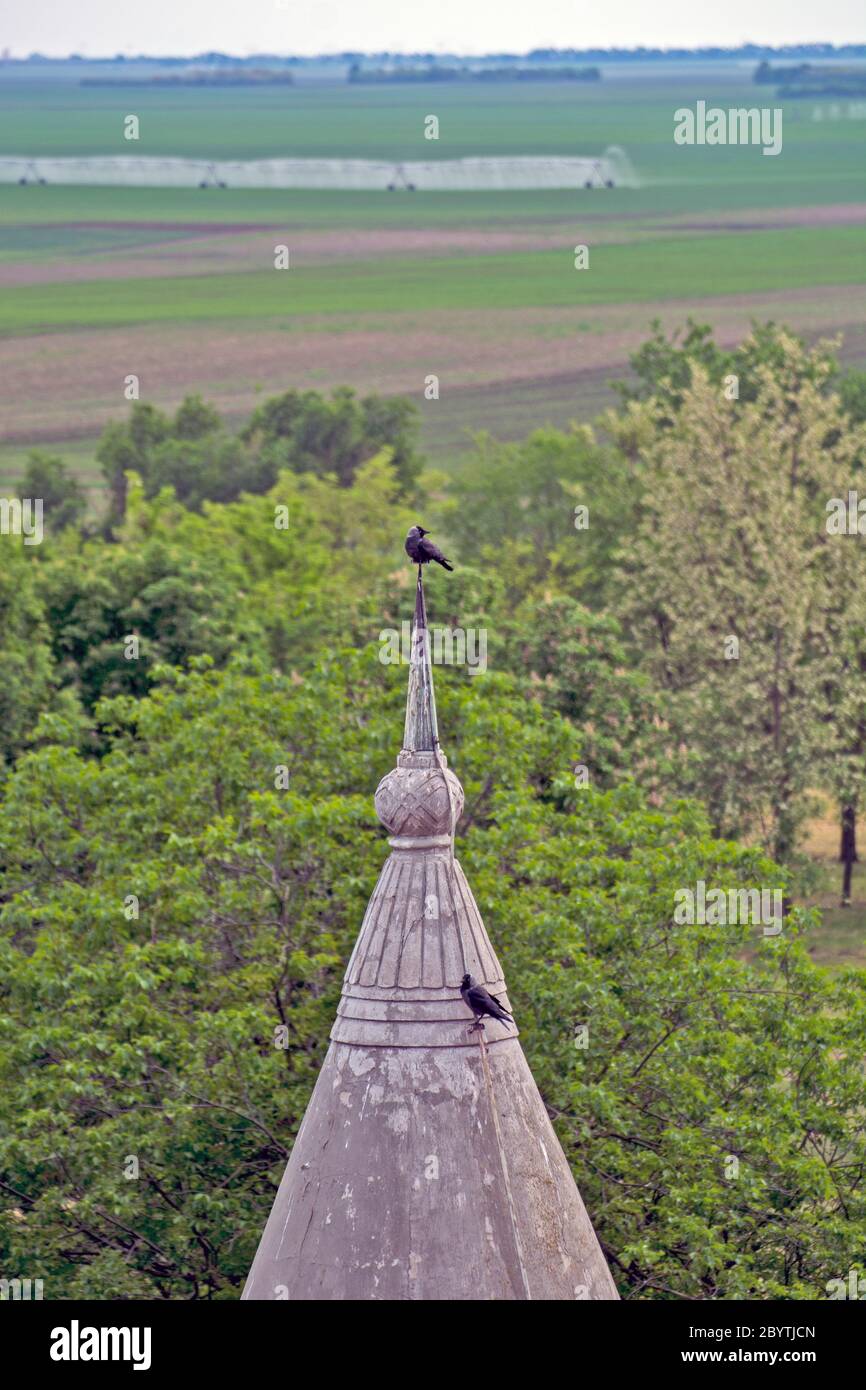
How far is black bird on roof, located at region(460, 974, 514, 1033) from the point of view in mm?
23859

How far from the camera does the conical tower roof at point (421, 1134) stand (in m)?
23.6

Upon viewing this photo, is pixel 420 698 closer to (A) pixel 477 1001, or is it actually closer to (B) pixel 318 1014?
(A) pixel 477 1001

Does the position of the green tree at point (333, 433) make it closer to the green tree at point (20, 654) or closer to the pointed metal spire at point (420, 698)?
the green tree at point (20, 654)

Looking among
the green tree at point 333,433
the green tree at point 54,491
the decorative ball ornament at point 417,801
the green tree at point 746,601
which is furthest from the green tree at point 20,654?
the green tree at point 333,433

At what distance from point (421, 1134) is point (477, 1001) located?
107cm

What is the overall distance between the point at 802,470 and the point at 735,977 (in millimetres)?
38682

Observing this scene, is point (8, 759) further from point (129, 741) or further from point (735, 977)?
point (735, 977)

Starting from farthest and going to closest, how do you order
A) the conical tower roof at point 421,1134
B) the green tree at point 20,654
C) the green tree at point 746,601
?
the green tree at point 746,601, the green tree at point 20,654, the conical tower roof at point 421,1134

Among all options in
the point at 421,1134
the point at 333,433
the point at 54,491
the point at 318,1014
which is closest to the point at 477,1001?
the point at 421,1134

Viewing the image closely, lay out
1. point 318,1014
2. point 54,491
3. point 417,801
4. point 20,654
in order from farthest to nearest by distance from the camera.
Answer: point 54,491 < point 20,654 < point 318,1014 < point 417,801

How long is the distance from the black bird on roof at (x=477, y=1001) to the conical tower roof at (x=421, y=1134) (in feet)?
0.22

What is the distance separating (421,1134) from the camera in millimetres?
23703

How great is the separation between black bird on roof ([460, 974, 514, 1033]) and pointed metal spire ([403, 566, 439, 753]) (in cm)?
186

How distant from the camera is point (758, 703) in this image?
251ft
